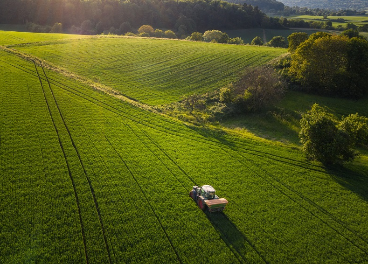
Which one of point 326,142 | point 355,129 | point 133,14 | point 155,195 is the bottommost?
point 155,195

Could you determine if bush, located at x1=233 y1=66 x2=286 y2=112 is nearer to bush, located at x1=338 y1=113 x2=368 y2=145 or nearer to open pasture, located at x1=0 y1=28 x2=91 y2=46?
bush, located at x1=338 y1=113 x2=368 y2=145

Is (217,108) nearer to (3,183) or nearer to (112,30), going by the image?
(3,183)

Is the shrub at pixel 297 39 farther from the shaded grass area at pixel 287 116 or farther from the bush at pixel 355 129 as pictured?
the bush at pixel 355 129

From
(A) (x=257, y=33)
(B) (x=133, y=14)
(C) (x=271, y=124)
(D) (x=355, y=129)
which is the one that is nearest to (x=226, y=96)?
(C) (x=271, y=124)

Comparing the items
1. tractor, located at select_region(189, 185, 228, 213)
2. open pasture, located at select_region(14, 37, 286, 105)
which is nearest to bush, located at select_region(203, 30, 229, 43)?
open pasture, located at select_region(14, 37, 286, 105)

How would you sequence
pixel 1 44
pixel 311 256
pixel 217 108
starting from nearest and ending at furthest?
pixel 311 256, pixel 217 108, pixel 1 44

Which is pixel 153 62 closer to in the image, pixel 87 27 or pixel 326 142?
pixel 326 142

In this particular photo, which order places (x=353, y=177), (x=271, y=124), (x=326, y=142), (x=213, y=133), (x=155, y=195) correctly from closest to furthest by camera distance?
(x=155, y=195), (x=353, y=177), (x=326, y=142), (x=213, y=133), (x=271, y=124)

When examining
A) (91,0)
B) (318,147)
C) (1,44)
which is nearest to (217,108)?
(318,147)
